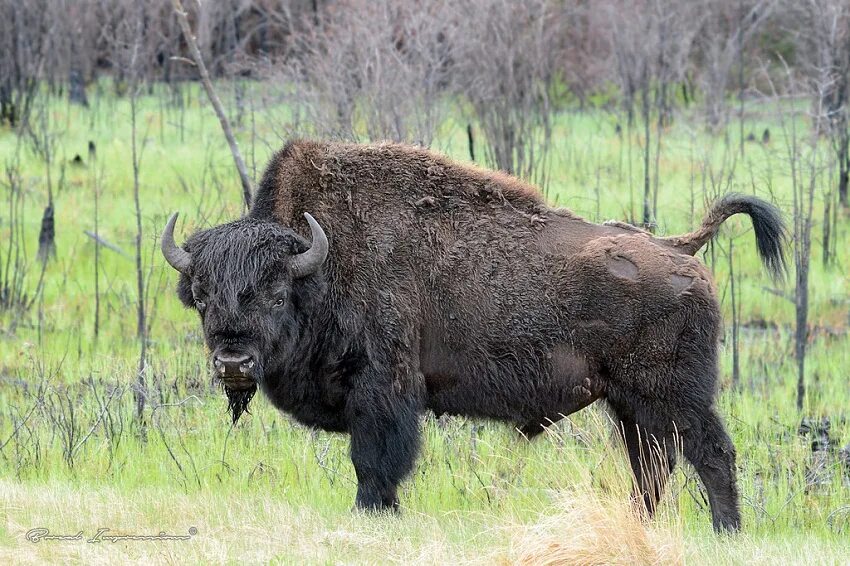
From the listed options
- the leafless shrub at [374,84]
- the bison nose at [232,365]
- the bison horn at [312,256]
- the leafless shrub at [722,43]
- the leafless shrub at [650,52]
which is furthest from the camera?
the leafless shrub at [722,43]

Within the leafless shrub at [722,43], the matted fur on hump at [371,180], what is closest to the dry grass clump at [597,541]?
the matted fur on hump at [371,180]

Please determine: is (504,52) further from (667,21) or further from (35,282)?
(35,282)

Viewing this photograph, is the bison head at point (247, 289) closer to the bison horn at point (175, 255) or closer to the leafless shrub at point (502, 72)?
the bison horn at point (175, 255)

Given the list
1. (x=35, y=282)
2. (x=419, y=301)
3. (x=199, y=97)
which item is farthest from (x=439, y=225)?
(x=199, y=97)

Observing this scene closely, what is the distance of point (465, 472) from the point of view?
930cm

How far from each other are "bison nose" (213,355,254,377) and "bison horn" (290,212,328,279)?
665 mm

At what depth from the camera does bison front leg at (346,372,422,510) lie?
23.4 ft

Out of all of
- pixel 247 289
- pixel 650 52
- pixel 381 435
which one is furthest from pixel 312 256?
pixel 650 52

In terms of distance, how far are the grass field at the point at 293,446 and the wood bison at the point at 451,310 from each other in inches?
17.5

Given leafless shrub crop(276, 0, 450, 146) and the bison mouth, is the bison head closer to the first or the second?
the bison mouth

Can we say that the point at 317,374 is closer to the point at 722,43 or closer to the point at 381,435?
the point at 381,435

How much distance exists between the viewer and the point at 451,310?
291 inches

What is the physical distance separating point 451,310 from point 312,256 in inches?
37.3

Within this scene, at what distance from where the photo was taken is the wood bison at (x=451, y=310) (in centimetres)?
712
